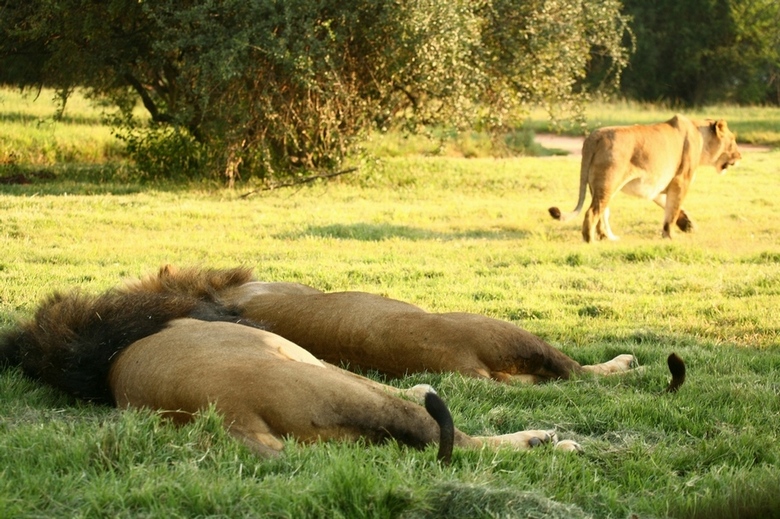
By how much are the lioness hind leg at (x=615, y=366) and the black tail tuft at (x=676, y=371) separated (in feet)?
2.21

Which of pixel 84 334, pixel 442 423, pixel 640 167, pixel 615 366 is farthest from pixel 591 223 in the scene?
pixel 442 423

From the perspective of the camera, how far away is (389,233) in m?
11.6

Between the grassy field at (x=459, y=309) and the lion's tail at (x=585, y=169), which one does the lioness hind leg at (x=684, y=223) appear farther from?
the lion's tail at (x=585, y=169)

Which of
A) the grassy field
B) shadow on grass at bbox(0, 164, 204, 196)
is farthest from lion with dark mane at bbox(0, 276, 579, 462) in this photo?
shadow on grass at bbox(0, 164, 204, 196)

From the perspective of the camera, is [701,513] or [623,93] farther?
[623,93]

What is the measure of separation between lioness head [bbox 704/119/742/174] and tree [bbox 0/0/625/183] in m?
3.51

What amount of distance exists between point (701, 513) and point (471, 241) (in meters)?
7.81

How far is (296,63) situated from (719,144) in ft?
18.9

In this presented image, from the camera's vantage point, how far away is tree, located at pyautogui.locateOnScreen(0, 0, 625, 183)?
14141mm

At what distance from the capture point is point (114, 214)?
40.0 ft

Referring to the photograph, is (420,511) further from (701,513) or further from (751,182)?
(751,182)

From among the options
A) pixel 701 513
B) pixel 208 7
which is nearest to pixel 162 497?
pixel 701 513

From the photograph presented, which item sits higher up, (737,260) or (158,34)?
(158,34)

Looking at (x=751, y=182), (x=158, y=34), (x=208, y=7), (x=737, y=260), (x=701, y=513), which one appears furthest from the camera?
(x=751, y=182)
